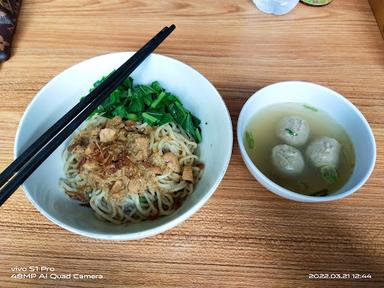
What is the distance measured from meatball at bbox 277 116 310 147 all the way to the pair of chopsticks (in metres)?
0.54

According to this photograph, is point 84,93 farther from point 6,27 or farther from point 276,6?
point 276,6

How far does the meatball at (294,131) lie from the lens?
1.20m

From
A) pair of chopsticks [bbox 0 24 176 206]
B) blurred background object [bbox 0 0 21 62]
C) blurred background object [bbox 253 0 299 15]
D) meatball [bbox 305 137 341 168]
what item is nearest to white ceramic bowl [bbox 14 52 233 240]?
pair of chopsticks [bbox 0 24 176 206]

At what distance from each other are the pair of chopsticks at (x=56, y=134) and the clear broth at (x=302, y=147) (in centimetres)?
46

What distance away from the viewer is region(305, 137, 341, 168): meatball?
1.15 metres

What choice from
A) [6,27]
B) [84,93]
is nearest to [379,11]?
[84,93]

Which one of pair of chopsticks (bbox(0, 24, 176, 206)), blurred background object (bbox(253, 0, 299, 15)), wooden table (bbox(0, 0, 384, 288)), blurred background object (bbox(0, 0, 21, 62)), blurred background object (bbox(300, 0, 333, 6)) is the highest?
blurred background object (bbox(0, 0, 21, 62))

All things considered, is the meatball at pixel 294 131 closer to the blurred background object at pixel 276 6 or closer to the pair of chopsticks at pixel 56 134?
the pair of chopsticks at pixel 56 134

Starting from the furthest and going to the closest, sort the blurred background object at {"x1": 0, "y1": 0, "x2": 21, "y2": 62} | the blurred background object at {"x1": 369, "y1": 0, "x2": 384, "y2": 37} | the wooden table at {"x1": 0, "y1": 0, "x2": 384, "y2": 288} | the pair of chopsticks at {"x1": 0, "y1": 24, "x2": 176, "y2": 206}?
1. the blurred background object at {"x1": 369, "y1": 0, "x2": 384, "y2": 37}
2. the blurred background object at {"x1": 0, "y1": 0, "x2": 21, "y2": 62}
3. the wooden table at {"x1": 0, "y1": 0, "x2": 384, "y2": 288}
4. the pair of chopsticks at {"x1": 0, "y1": 24, "x2": 176, "y2": 206}

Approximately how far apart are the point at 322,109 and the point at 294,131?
16 centimetres

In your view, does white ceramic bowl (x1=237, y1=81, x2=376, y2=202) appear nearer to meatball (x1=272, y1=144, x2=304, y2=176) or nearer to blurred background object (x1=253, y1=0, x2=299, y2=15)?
meatball (x1=272, y1=144, x2=304, y2=176)

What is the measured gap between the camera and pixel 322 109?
49.7 inches

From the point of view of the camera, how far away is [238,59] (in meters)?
1.54

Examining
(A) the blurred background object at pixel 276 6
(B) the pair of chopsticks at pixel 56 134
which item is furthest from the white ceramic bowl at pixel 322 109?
(A) the blurred background object at pixel 276 6
